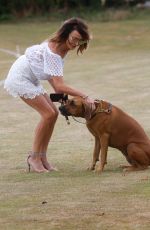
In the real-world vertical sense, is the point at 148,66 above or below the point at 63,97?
below

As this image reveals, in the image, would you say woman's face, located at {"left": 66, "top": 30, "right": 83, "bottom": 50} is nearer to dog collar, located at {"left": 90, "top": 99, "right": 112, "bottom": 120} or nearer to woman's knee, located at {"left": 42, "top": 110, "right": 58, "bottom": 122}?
dog collar, located at {"left": 90, "top": 99, "right": 112, "bottom": 120}

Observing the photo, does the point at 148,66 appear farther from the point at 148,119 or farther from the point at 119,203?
the point at 119,203

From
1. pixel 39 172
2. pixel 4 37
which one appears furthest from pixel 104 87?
pixel 4 37

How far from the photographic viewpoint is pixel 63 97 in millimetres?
9000

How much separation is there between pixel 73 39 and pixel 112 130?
47.0 inches

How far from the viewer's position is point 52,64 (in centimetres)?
873

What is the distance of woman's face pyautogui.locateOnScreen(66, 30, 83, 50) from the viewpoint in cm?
871

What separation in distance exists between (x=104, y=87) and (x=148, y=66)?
6673 millimetres

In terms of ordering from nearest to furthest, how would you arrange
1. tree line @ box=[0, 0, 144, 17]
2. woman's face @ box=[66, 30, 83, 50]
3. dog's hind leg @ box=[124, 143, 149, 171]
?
1. woman's face @ box=[66, 30, 83, 50]
2. dog's hind leg @ box=[124, 143, 149, 171]
3. tree line @ box=[0, 0, 144, 17]

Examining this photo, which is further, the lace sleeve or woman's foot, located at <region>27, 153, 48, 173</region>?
woman's foot, located at <region>27, 153, 48, 173</region>

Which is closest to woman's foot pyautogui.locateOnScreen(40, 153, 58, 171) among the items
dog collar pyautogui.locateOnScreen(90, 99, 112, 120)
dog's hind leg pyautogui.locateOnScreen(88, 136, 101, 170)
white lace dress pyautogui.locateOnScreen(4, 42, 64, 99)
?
dog's hind leg pyautogui.locateOnScreen(88, 136, 101, 170)

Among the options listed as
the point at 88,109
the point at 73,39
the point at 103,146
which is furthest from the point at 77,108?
the point at 73,39

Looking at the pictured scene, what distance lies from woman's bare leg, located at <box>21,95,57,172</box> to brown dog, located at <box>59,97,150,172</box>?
26cm

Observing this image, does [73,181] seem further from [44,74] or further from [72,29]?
[72,29]
